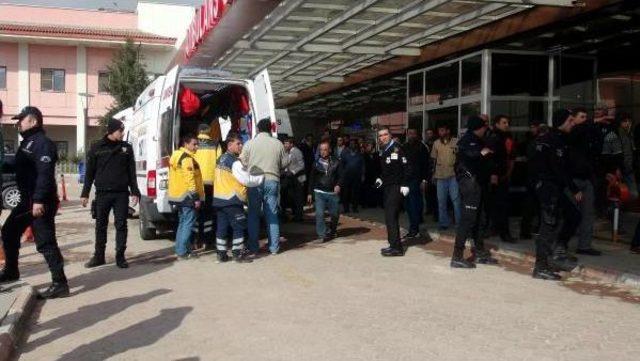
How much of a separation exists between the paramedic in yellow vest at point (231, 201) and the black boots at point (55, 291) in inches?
90.2

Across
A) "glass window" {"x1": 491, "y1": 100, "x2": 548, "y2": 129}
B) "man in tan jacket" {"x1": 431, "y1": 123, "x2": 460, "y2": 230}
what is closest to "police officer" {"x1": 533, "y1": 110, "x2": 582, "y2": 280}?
"man in tan jacket" {"x1": 431, "y1": 123, "x2": 460, "y2": 230}

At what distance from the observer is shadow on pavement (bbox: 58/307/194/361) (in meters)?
4.55

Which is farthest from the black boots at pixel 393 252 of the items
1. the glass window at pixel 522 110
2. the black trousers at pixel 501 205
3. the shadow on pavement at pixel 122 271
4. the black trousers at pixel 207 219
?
the glass window at pixel 522 110

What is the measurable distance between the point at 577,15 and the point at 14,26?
103 ft

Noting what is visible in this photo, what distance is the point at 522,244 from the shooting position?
29.4 ft

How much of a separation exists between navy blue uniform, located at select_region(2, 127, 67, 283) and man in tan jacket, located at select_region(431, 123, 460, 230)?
617 centimetres

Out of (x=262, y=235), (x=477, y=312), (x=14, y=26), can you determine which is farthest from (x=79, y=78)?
(x=477, y=312)

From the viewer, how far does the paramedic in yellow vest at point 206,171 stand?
29.5 feet

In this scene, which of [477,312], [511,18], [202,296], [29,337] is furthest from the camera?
[511,18]

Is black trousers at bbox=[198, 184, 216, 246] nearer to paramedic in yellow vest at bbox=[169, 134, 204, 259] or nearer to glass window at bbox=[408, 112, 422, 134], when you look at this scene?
paramedic in yellow vest at bbox=[169, 134, 204, 259]

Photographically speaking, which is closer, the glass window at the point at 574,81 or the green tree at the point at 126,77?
the glass window at the point at 574,81

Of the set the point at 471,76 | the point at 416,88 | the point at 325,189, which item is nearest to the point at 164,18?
the point at 416,88

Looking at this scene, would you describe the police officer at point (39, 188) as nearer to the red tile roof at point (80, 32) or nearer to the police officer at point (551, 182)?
the police officer at point (551, 182)

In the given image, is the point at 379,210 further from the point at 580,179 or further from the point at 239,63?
the point at 580,179
